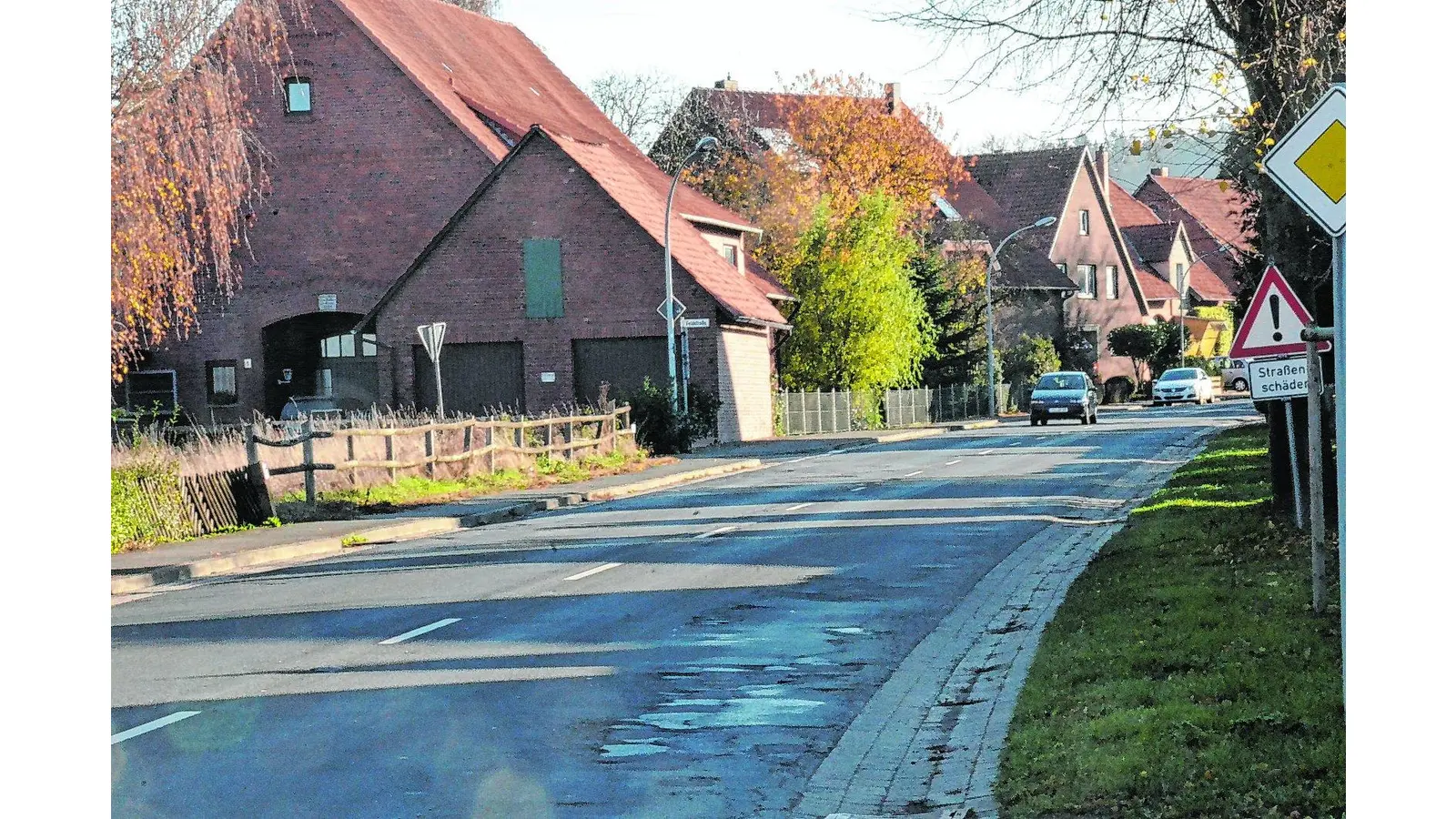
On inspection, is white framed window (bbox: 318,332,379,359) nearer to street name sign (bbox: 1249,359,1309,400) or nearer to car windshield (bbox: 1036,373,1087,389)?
car windshield (bbox: 1036,373,1087,389)

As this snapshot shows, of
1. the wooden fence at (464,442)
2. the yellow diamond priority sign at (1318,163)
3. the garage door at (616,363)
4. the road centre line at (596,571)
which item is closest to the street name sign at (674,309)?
the wooden fence at (464,442)

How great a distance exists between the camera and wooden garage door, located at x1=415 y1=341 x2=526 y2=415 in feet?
143

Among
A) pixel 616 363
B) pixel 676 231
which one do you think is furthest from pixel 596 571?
pixel 676 231

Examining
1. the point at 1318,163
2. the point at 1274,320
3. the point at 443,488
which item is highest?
the point at 1318,163

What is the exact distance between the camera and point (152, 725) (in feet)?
29.1

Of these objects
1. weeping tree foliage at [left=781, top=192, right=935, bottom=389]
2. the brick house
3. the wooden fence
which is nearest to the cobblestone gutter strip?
the wooden fence

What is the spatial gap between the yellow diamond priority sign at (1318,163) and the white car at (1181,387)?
200 feet

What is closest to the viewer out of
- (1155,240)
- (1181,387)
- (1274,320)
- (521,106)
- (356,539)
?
(1274,320)

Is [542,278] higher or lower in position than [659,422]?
higher

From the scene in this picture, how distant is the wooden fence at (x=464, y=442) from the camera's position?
23469mm

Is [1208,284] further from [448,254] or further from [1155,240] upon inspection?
[448,254]

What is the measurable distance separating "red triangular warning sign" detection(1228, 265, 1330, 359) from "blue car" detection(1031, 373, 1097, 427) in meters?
39.8

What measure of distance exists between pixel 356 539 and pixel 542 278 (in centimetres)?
2284
